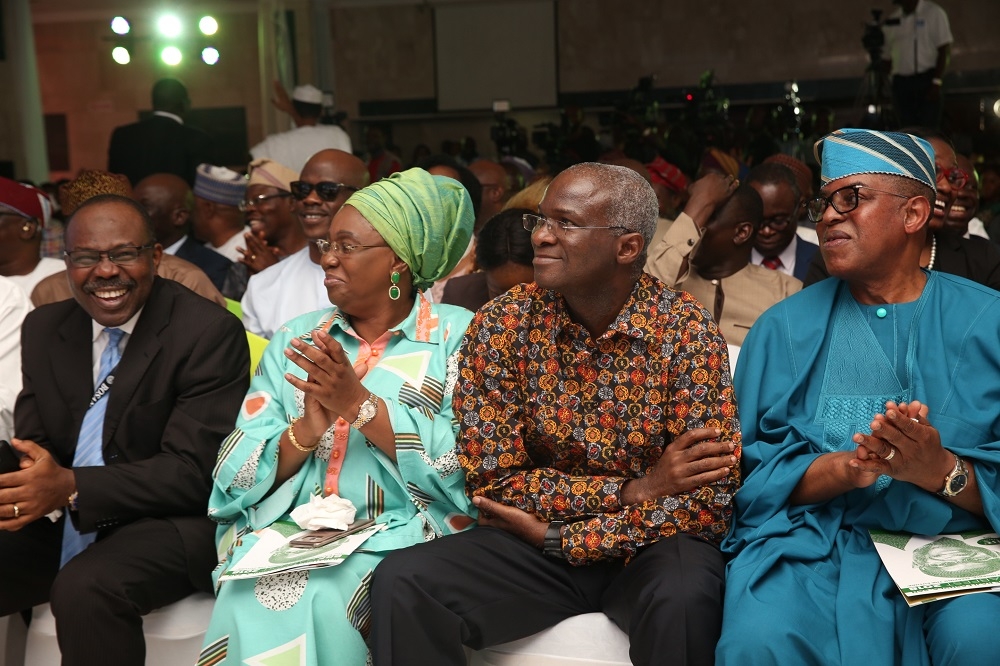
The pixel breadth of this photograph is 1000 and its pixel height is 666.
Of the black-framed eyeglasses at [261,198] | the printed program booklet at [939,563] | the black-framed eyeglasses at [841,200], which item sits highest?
the black-framed eyeglasses at [841,200]

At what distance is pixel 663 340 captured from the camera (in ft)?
9.42

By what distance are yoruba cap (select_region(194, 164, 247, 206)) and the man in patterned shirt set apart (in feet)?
12.2

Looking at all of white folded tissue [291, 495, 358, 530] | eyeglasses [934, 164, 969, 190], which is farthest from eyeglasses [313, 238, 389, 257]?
eyeglasses [934, 164, 969, 190]

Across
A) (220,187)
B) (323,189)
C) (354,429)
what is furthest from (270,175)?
(354,429)

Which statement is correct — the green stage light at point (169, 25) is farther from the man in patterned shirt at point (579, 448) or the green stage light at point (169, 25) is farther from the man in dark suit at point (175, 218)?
the man in patterned shirt at point (579, 448)

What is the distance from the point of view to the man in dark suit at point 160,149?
25.0ft

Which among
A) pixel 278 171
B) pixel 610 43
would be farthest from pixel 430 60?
pixel 278 171

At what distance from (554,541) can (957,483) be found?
1.00 m

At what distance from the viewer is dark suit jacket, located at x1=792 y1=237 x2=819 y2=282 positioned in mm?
4941

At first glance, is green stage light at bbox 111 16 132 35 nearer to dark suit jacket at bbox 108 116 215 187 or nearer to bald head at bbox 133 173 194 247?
dark suit jacket at bbox 108 116 215 187

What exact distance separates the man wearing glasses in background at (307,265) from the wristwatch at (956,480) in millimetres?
2728

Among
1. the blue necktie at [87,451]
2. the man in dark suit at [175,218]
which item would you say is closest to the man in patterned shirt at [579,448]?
the blue necktie at [87,451]

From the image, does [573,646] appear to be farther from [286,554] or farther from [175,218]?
[175,218]

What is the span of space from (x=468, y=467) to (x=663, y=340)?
0.62m
